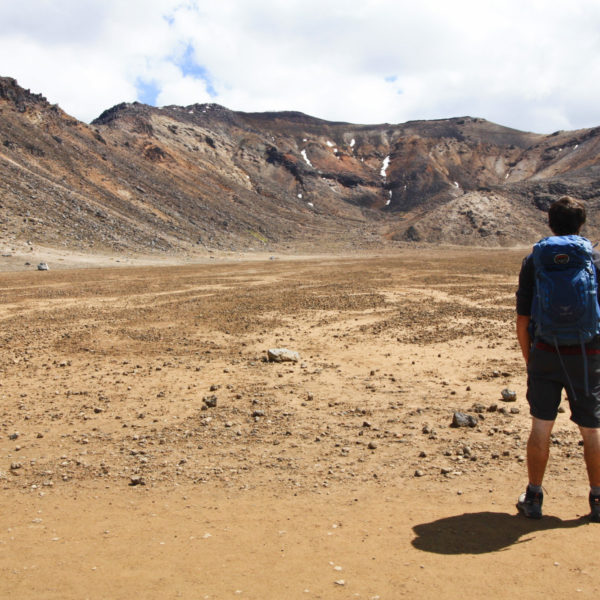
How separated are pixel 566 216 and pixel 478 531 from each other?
2429mm

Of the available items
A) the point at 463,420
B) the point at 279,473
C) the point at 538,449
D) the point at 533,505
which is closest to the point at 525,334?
the point at 538,449

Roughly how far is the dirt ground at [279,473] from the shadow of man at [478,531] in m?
0.02

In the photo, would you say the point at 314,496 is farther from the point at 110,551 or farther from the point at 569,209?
the point at 569,209

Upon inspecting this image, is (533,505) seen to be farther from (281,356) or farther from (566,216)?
(281,356)

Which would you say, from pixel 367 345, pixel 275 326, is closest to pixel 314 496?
pixel 367 345

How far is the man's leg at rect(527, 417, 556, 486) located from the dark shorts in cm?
7

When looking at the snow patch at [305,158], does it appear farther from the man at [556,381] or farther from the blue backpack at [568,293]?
the blue backpack at [568,293]

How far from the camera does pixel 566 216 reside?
411 cm

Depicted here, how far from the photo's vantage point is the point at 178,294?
19656 mm

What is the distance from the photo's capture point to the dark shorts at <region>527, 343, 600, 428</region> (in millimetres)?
3926

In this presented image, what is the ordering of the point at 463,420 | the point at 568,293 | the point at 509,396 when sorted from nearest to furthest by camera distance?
the point at 568,293
the point at 463,420
the point at 509,396

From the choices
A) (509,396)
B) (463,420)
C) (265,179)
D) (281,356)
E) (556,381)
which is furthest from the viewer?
(265,179)

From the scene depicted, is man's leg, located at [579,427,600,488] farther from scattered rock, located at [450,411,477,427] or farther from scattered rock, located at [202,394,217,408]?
scattered rock, located at [202,394,217,408]

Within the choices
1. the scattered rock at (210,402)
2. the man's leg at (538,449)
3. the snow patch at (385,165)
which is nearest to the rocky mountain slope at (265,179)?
the snow patch at (385,165)
